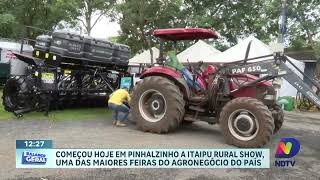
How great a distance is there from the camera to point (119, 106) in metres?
11.5

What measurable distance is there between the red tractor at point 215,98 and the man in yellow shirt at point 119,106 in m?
0.72

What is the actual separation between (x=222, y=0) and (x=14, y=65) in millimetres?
19750

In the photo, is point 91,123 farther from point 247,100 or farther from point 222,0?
point 222,0

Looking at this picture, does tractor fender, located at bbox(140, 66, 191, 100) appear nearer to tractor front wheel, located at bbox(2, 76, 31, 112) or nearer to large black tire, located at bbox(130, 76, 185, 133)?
large black tire, located at bbox(130, 76, 185, 133)

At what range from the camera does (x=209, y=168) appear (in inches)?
276

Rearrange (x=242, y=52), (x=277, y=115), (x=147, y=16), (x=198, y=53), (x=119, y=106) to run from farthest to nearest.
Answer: (x=147, y=16) → (x=198, y=53) → (x=242, y=52) → (x=119, y=106) → (x=277, y=115)

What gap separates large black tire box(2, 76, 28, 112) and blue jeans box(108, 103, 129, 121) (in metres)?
2.92

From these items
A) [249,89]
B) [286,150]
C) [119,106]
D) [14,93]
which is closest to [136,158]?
[286,150]

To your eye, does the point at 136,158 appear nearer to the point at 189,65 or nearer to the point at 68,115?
the point at 189,65

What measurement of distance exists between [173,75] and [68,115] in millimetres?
4217

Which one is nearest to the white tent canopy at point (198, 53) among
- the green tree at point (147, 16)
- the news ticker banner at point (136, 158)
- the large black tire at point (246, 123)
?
the green tree at point (147, 16)

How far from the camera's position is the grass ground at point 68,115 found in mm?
12219

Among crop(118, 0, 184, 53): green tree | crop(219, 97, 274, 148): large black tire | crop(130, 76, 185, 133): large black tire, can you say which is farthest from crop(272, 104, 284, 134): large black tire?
crop(118, 0, 184, 53): green tree

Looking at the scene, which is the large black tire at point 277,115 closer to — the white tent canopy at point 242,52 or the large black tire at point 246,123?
the large black tire at point 246,123
